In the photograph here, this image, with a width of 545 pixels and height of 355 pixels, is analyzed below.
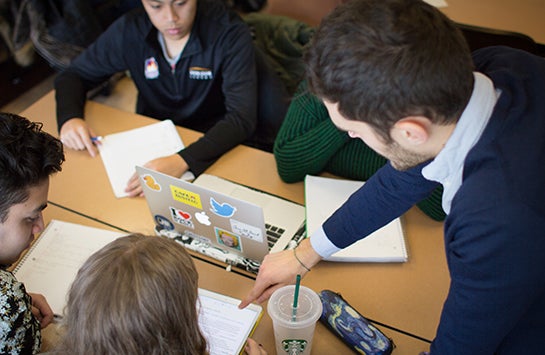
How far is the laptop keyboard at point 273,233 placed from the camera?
1233 millimetres

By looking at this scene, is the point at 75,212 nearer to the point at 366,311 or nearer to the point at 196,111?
the point at 196,111

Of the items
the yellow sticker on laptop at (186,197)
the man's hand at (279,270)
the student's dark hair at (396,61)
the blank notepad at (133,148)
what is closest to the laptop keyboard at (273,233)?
the man's hand at (279,270)

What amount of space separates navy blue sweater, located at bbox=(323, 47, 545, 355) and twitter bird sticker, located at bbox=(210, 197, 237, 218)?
487 millimetres

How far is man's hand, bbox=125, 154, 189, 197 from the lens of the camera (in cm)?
137

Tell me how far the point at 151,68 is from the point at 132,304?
122cm

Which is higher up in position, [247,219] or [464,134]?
[464,134]

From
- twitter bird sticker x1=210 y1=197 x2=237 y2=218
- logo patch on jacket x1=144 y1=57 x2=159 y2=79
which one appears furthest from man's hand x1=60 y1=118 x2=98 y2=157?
twitter bird sticker x1=210 y1=197 x2=237 y2=218

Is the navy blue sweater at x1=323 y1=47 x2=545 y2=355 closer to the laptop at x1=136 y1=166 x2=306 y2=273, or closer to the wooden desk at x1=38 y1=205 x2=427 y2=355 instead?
the wooden desk at x1=38 y1=205 x2=427 y2=355

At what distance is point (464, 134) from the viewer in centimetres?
74

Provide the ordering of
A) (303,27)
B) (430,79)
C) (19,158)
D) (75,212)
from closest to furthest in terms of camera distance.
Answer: (430,79), (19,158), (75,212), (303,27)

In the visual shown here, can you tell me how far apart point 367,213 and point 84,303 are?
2.01ft

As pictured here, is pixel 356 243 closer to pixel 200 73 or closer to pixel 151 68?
pixel 200 73

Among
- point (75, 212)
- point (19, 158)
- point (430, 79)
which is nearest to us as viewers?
point (430, 79)

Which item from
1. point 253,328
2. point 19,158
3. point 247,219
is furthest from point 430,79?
point 19,158
